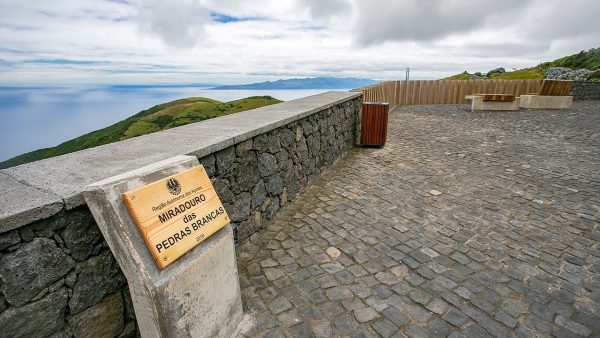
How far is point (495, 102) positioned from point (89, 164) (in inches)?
650

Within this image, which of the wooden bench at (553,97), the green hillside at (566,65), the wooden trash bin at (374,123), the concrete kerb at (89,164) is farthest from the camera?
the green hillside at (566,65)

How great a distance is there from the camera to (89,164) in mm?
2598

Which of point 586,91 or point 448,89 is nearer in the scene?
point 586,91

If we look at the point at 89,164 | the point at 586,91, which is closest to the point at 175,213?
the point at 89,164

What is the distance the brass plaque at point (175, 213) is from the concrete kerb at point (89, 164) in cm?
41

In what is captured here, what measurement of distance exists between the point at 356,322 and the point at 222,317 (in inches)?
45.9

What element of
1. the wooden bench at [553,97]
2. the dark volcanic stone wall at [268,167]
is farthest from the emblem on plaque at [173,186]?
the wooden bench at [553,97]

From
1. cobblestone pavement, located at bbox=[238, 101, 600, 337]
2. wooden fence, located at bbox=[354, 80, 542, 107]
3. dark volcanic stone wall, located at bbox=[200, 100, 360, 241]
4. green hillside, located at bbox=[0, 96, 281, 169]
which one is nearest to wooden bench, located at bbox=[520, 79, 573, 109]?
wooden fence, located at bbox=[354, 80, 542, 107]

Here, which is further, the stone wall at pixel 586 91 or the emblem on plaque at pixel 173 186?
the stone wall at pixel 586 91

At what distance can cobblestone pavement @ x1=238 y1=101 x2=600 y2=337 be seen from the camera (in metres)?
2.79

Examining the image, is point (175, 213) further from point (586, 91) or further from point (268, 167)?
point (586, 91)

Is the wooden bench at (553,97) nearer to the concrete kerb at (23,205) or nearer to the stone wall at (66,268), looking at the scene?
the stone wall at (66,268)

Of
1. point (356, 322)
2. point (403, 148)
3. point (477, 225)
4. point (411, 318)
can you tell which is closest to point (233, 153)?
point (356, 322)

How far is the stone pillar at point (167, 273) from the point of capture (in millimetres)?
1900
